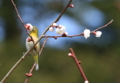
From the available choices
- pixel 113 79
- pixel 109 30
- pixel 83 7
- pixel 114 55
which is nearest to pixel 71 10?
pixel 83 7

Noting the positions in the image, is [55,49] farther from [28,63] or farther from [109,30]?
[109,30]

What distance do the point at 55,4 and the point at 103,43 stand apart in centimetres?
100

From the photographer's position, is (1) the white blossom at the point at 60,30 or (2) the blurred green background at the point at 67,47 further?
(2) the blurred green background at the point at 67,47

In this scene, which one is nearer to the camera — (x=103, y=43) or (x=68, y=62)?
(x=68, y=62)

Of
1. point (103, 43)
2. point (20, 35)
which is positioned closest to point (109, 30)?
point (103, 43)

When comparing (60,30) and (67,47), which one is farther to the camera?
(67,47)

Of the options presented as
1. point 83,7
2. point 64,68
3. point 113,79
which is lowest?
point 113,79

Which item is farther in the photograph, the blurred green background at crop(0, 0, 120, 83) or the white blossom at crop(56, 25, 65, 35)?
the blurred green background at crop(0, 0, 120, 83)

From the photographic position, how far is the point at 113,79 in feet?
13.7

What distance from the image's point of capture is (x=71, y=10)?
4.57m

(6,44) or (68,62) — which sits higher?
(6,44)

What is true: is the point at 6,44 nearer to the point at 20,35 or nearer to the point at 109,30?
the point at 20,35

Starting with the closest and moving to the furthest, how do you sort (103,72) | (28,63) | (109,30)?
(28,63) < (103,72) < (109,30)

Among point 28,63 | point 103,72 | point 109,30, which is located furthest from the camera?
point 109,30
